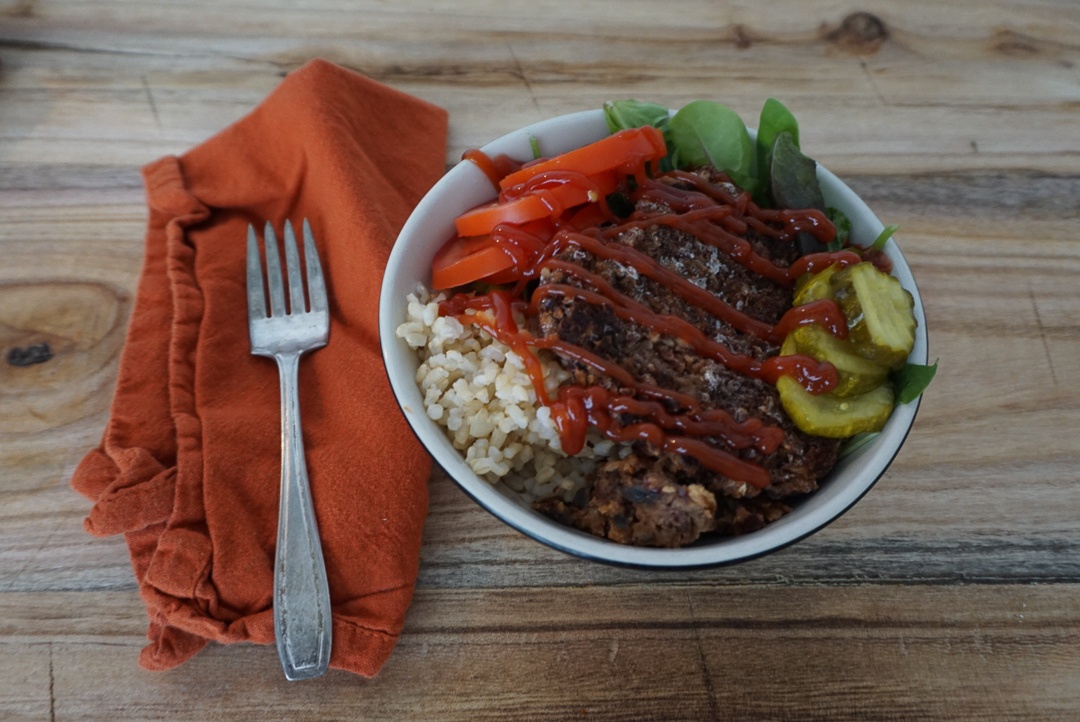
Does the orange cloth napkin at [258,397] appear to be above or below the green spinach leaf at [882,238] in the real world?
below

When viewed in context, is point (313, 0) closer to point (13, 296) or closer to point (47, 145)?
point (47, 145)

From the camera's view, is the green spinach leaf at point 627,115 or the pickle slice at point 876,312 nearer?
the pickle slice at point 876,312

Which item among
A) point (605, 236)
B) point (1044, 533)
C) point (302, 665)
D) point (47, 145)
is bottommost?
point (302, 665)

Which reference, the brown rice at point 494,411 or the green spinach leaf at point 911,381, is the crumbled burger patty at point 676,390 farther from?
the green spinach leaf at point 911,381

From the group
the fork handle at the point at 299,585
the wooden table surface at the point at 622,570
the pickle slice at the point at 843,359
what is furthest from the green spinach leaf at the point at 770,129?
the fork handle at the point at 299,585

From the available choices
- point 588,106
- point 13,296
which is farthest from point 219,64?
point 588,106

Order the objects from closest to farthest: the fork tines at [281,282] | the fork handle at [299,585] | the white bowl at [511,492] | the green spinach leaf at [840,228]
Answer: the white bowl at [511,492] → the fork handle at [299,585] → the green spinach leaf at [840,228] → the fork tines at [281,282]

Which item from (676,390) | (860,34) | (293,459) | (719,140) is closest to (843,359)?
(676,390)

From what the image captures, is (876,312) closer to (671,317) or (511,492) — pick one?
(671,317)
